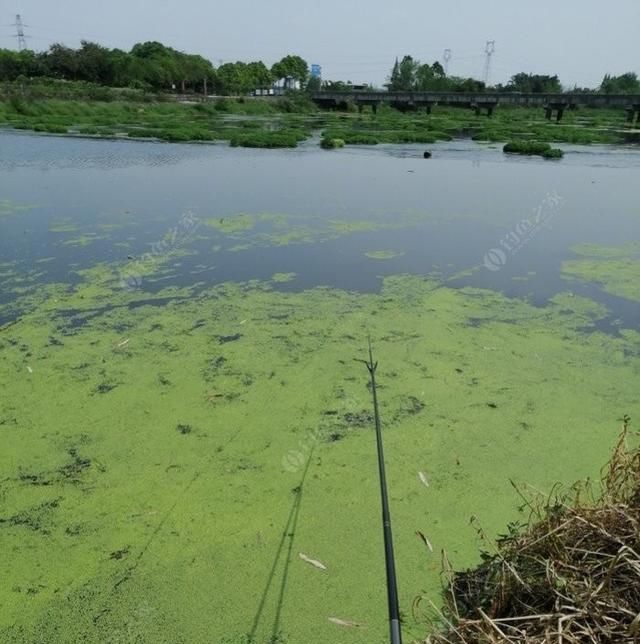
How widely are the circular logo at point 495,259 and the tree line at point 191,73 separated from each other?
32225mm

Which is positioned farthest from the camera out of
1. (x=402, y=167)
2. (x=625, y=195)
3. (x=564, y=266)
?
(x=402, y=167)

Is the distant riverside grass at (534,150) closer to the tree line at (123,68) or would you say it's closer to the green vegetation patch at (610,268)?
the green vegetation patch at (610,268)

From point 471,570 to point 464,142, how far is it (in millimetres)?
16984

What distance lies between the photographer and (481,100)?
33.1 metres

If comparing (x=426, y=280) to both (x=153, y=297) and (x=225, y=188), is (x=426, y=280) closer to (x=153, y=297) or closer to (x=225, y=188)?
(x=153, y=297)

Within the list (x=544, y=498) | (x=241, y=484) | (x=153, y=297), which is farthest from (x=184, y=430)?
(x=153, y=297)

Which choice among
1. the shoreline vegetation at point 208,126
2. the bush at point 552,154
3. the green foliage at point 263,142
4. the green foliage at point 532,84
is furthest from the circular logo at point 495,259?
the green foliage at point 532,84

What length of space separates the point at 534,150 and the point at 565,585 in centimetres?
1412

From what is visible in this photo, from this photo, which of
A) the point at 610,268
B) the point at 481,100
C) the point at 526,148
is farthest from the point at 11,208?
the point at 481,100

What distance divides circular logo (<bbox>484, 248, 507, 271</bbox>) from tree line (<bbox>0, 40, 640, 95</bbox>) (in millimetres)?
32225

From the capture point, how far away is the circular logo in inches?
191

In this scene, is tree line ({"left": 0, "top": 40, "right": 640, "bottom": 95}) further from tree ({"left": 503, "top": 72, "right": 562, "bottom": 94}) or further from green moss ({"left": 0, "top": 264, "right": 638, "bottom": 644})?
green moss ({"left": 0, "top": 264, "right": 638, "bottom": 644})

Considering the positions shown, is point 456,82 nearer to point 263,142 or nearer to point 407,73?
point 407,73

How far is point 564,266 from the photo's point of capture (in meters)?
4.93
